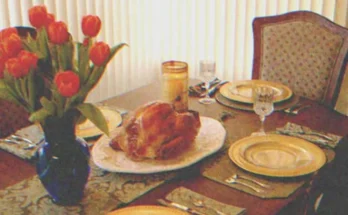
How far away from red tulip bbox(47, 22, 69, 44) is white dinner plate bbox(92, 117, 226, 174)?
382 mm

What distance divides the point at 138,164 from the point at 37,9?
1.53 ft

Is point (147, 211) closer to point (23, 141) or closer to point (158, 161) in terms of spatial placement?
point (158, 161)

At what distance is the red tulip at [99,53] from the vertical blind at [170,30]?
148 cm

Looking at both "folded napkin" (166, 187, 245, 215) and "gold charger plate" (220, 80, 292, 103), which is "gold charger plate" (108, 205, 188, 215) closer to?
"folded napkin" (166, 187, 245, 215)

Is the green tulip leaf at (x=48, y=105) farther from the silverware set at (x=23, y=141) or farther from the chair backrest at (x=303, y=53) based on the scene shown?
the chair backrest at (x=303, y=53)

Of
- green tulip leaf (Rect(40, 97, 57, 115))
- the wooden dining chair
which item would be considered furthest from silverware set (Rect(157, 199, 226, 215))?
the wooden dining chair

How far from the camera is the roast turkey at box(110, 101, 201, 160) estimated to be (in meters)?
1.42

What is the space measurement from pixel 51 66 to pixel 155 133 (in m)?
0.33

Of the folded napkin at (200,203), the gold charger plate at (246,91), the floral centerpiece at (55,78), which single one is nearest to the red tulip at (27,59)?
the floral centerpiece at (55,78)

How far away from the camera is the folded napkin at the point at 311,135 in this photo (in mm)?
1571

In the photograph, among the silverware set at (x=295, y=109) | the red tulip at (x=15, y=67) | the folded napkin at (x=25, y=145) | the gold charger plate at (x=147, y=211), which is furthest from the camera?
the silverware set at (x=295, y=109)

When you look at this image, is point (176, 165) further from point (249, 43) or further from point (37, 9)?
point (249, 43)

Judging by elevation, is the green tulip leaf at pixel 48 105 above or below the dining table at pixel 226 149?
above

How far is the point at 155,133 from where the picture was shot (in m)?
1.41
